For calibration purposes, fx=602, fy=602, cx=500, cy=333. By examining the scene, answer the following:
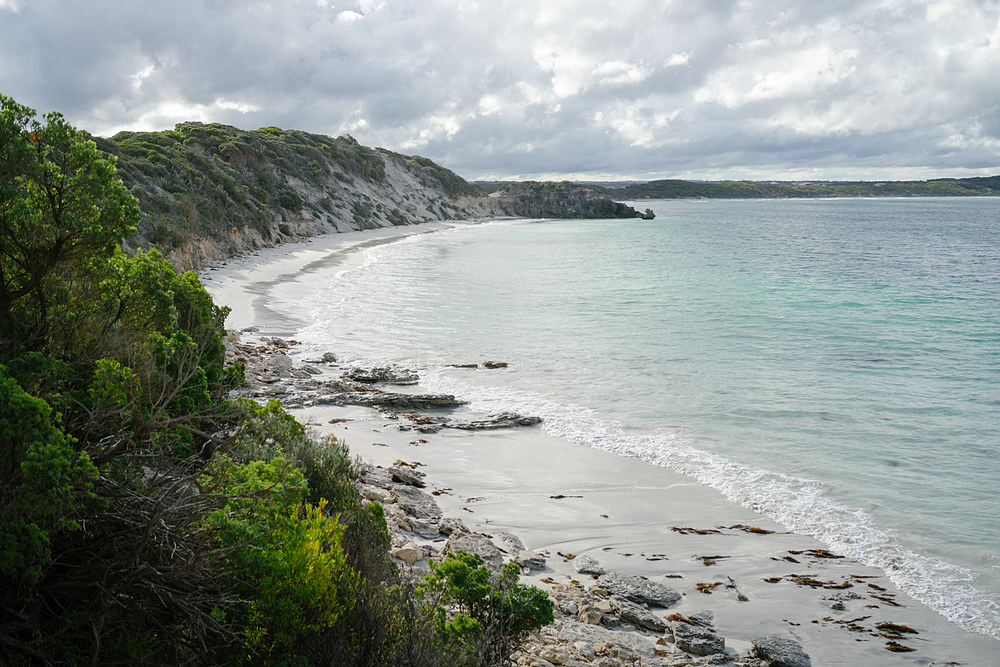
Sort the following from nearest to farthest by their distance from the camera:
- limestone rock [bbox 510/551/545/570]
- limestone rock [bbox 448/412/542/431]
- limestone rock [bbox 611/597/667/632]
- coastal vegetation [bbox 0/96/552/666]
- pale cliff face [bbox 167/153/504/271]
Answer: coastal vegetation [bbox 0/96/552/666] → limestone rock [bbox 611/597/667/632] → limestone rock [bbox 510/551/545/570] → limestone rock [bbox 448/412/542/431] → pale cliff face [bbox 167/153/504/271]

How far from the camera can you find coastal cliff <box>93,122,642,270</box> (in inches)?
1006

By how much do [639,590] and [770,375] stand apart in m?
9.44

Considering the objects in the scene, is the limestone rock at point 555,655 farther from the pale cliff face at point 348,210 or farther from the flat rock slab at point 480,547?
the pale cliff face at point 348,210

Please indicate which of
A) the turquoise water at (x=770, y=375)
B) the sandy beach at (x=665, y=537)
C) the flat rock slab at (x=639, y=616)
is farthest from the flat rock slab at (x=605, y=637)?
the turquoise water at (x=770, y=375)

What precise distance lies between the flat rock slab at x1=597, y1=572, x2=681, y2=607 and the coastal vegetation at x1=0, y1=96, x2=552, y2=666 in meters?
1.70

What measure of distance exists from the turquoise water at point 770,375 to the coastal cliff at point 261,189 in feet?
21.0

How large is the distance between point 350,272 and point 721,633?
26578 mm

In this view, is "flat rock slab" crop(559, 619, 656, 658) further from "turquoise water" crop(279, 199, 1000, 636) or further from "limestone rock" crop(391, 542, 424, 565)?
"turquoise water" crop(279, 199, 1000, 636)

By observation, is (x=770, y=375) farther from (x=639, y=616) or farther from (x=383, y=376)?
(x=639, y=616)

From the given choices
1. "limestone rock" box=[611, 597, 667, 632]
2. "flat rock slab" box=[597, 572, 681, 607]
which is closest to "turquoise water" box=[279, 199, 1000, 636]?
"flat rock slab" box=[597, 572, 681, 607]

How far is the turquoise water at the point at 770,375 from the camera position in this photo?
770 cm

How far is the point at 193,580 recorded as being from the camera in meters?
3.20

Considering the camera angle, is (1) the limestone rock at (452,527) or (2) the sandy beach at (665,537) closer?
(2) the sandy beach at (665,537)

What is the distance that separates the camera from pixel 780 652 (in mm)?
4988
